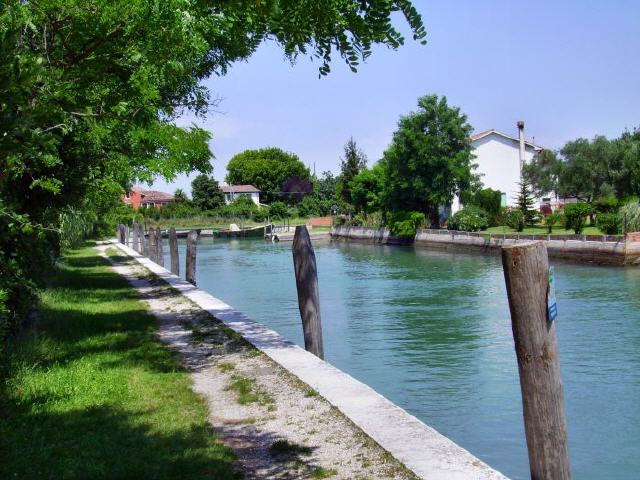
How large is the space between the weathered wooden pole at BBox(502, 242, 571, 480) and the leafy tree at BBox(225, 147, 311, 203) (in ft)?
385

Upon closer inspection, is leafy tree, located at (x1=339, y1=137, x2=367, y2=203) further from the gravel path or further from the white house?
the gravel path

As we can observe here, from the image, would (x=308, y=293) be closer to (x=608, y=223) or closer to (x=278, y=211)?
(x=608, y=223)

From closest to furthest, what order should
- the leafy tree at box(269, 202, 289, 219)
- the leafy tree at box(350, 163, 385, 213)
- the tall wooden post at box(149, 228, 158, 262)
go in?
the tall wooden post at box(149, 228, 158, 262) < the leafy tree at box(350, 163, 385, 213) < the leafy tree at box(269, 202, 289, 219)

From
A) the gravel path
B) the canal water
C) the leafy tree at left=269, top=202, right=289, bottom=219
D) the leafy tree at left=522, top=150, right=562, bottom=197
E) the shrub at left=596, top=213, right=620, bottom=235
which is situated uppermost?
the leafy tree at left=522, top=150, right=562, bottom=197

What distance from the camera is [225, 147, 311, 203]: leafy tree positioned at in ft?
403

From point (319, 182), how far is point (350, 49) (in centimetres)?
11102

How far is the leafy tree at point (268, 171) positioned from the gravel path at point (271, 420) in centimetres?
11271

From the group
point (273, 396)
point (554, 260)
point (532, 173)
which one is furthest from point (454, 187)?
point (273, 396)

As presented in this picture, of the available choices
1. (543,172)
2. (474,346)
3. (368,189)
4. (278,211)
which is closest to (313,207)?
(278,211)

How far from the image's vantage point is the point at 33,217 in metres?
11.6

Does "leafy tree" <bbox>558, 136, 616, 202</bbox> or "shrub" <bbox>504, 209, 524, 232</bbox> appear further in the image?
"leafy tree" <bbox>558, 136, 616, 202</bbox>

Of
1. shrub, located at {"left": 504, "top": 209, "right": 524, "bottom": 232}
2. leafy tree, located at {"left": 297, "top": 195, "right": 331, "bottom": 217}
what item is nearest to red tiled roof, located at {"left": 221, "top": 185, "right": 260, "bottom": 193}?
leafy tree, located at {"left": 297, "top": 195, "right": 331, "bottom": 217}

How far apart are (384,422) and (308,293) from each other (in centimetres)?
446

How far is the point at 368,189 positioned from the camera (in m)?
72.9
